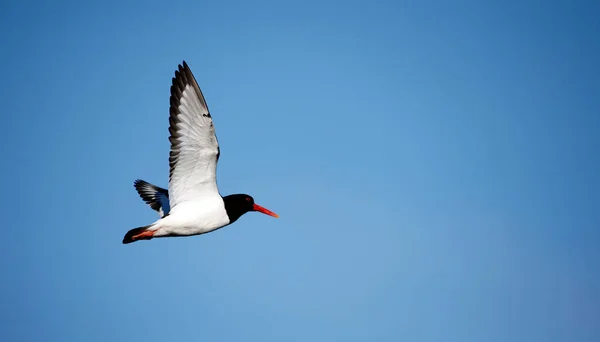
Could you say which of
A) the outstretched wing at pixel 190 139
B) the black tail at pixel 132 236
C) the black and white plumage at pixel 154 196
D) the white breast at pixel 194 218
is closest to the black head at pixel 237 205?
the white breast at pixel 194 218

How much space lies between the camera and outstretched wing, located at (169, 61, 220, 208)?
12.2m

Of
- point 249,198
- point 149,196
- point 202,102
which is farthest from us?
point 149,196

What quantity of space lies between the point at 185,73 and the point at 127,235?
4038mm

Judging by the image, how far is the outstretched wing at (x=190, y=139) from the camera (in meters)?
12.2

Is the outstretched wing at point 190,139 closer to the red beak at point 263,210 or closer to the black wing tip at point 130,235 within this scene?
the black wing tip at point 130,235

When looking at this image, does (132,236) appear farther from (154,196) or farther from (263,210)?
(154,196)

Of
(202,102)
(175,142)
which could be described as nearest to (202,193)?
(175,142)

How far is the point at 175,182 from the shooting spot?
1305 cm

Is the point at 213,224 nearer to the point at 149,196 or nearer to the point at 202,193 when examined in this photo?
the point at 202,193

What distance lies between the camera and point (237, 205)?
13.7 metres

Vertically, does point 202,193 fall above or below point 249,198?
below

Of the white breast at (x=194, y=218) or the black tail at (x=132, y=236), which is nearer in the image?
the black tail at (x=132, y=236)

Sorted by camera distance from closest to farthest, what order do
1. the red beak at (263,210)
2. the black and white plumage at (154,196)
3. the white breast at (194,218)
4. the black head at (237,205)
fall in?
the white breast at (194,218) → the black head at (237,205) → the red beak at (263,210) → the black and white plumage at (154,196)

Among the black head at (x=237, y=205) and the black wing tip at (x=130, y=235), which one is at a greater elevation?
the black head at (x=237, y=205)
